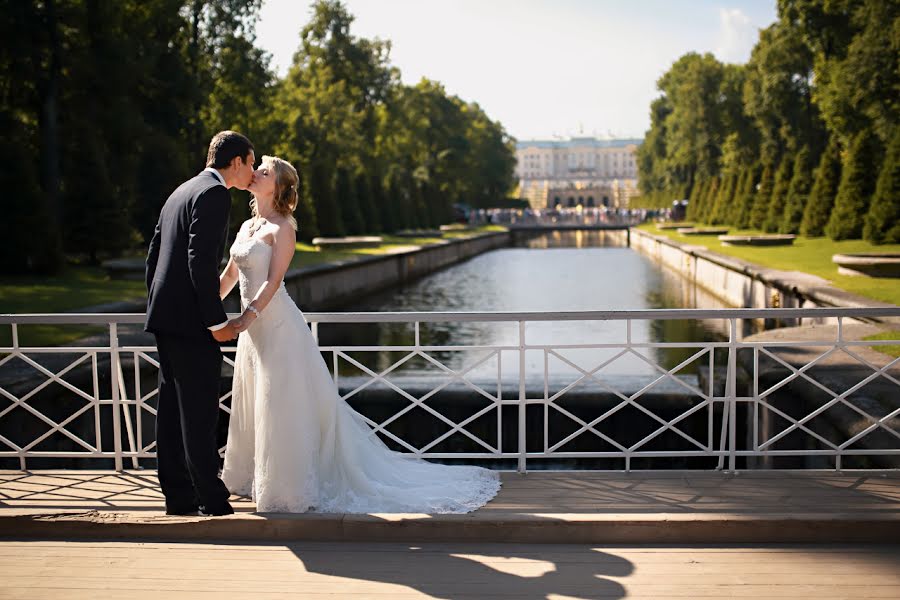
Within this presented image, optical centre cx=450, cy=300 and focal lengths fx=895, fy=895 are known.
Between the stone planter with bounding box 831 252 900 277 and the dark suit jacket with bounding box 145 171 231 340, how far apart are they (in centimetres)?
1587

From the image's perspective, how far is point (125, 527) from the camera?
14.1ft

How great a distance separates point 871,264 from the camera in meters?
17.3

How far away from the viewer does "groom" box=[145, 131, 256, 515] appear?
4.15m

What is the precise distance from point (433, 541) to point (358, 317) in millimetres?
1454

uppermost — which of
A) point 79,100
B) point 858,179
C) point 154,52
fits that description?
point 154,52

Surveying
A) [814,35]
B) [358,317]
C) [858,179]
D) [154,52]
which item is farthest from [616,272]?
[358,317]

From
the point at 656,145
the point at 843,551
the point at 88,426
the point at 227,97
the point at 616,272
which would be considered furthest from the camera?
the point at 656,145

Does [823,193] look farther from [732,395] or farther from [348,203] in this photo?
[732,395]

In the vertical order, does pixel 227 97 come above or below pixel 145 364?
above

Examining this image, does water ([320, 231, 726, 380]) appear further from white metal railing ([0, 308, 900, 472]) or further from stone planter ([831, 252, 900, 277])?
stone planter ([831, 252, 900, 277])

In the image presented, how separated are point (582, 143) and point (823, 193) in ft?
490

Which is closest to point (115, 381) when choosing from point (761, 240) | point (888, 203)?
point (888, 203)

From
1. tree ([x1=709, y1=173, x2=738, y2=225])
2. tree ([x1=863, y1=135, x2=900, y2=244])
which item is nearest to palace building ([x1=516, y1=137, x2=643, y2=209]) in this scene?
tree ([x1=709, y1=173, x2=738, y2=225])

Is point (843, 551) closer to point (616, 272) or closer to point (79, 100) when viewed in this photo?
point (79, 100)
